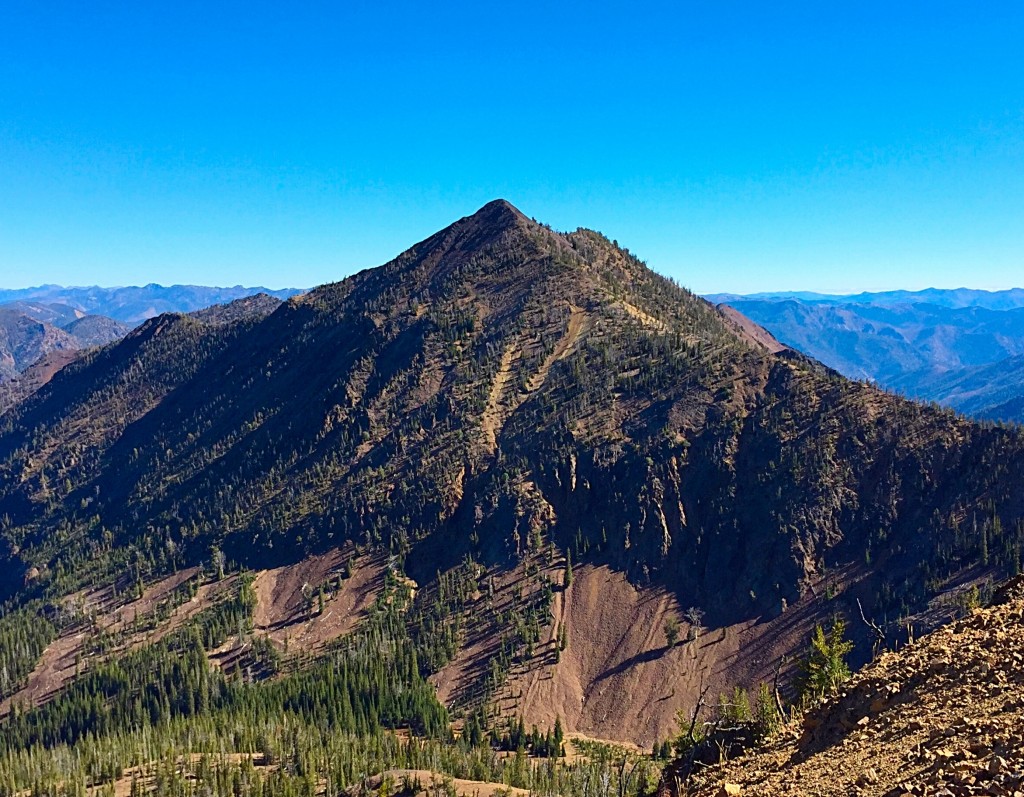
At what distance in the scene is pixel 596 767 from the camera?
315 ft

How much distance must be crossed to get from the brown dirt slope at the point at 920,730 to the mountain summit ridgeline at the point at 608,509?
3386 inches

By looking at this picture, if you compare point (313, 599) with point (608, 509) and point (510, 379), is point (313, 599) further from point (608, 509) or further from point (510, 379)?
point (510, 379)

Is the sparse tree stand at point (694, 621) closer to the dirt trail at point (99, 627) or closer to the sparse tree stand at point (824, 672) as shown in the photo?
the sparse tree stand at point (824, 672)

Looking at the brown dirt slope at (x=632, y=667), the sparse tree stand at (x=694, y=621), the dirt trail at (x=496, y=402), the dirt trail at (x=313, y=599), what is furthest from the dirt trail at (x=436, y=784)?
the dirt trail at (x=496, y=402)

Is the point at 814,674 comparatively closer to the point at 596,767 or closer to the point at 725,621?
the point at 596,767

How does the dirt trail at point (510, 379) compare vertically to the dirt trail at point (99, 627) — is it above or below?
above

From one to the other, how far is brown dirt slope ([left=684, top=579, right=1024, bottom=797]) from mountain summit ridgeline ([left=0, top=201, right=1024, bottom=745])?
282 feet

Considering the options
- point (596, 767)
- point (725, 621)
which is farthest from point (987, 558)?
point (596, 767)

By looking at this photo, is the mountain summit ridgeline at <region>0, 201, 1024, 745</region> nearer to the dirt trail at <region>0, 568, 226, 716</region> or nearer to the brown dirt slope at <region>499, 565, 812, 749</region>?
the brown dirt slope at <region>499, 565, 812, 749</region>

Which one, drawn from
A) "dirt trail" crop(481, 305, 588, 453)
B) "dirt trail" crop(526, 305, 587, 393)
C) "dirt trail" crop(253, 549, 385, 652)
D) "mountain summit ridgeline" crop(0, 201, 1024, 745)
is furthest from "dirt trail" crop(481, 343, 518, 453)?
"dirt trail" crop(253, 549, 385, 652)

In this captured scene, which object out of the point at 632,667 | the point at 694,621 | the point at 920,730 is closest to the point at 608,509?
the point at 694,621

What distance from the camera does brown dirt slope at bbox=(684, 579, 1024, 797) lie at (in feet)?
68.3

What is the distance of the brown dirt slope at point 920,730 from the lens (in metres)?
20.8

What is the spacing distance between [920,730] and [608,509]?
12229 cm
